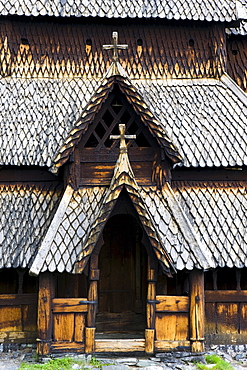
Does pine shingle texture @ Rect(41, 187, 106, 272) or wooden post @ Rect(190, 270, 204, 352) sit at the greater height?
pine shingle texture @ Rect(41, 187, 106, 272)

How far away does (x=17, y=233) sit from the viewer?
931cm

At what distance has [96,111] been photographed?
29.1ft

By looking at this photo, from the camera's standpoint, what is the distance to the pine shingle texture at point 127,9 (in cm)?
1150

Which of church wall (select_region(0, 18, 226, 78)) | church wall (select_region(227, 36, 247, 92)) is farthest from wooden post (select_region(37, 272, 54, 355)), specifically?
church wall (select_region(227, 36, 247, 92))

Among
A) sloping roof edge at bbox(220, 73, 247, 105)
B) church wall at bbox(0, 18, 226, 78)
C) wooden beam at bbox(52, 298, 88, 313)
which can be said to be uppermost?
church wall at bbox(0, 18, 226, 78)

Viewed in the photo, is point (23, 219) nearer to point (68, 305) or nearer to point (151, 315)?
point (68, 305)

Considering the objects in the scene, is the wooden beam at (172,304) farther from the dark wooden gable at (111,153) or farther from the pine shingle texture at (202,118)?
the pine shingle texture at (202,118)

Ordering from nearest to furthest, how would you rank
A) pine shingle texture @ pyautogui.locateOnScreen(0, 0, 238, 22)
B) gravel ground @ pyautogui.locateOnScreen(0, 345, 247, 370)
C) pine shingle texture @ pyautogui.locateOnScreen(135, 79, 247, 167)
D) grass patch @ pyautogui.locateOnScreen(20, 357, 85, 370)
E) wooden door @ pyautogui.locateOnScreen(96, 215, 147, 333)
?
grass patch @ pyautogui.locateOnScreen(20, 357, 85, 370)
gravel ground @ pyautogui.locateOnScreen(0, 345, 247, 370)
pine shingle texture @ pyautogui.locateOnScreen(135, 79, 247, 167)
wooden door @ pyautogui.locateOnScreen(96, 215, 147, 333)
pine shingle texture @ pyautogui.locateOnScreen(0, 0, 238, 22)

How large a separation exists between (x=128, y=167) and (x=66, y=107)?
315 cm

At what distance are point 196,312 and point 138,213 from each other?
201 centimetres

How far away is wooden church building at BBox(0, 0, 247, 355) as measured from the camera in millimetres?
8344

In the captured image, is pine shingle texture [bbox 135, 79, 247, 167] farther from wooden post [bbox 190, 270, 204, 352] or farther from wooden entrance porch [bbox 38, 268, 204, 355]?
wooden entrance porch [bbox 38, 268, 204, 355]

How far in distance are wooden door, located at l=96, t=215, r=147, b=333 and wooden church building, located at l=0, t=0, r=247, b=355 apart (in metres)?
0.03

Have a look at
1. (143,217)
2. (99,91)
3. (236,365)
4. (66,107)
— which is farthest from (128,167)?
(236,365)
